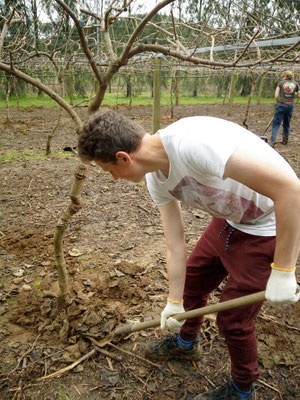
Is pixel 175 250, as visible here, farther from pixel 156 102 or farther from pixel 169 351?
pixel 156 102

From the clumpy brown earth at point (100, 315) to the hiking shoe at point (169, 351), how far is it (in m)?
0.05

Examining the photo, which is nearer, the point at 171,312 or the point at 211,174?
the point at 211,174

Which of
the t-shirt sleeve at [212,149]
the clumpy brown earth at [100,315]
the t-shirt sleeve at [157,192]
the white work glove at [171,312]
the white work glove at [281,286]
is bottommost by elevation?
the clumpy brown earth at [100,315]

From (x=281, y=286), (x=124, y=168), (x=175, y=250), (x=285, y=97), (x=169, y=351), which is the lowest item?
(x=169, y=351)

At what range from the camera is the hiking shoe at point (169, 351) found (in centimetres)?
188

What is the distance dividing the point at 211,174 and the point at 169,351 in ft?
4.31

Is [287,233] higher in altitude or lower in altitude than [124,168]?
lower

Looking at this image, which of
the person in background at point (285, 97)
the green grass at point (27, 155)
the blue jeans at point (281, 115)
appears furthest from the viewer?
the blue jeans at point (281, 115)

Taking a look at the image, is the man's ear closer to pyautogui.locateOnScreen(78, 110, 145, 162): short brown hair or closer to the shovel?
pyautogui.locateOnScreen(78, 110, 145, 162): short brown hair

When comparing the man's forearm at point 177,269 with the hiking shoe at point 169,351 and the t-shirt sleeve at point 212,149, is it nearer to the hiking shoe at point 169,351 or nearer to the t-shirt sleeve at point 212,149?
the hiking shoe at point 169,351

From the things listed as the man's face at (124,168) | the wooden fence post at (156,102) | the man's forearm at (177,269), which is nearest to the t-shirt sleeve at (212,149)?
the man's face at (124,168)

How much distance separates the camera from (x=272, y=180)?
3.37ft

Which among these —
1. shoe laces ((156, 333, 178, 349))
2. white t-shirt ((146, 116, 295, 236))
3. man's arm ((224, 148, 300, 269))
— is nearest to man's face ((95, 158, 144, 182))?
white t-shirt ((146, 116, 295, 236))

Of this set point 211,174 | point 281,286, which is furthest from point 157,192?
point 281,286
